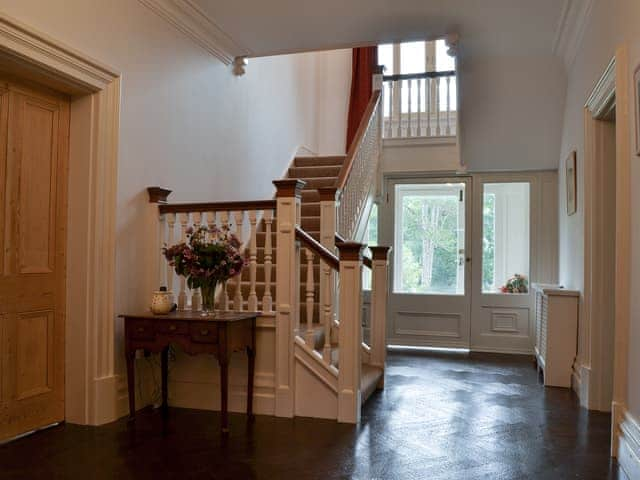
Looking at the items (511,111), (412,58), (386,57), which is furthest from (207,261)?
(412,58)

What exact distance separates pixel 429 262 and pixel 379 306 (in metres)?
2.29

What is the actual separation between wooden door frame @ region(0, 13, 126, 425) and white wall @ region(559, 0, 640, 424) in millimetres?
2999

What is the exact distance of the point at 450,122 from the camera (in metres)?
6.86

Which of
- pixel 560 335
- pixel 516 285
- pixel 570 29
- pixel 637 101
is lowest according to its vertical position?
pixel 560 335

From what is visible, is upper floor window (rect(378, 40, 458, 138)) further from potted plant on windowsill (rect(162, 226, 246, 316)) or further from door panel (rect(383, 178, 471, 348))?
potted plant on windowsill (rect(162, 226, 246, 316))

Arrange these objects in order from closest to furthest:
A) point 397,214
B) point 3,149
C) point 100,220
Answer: point 3,149 < point 100,220 < point 397,214

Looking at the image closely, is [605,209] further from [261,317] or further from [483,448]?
[261,317]

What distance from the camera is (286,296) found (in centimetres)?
346

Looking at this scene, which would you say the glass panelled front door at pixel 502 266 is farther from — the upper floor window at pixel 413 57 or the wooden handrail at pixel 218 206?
the wooden handrail at pixel 218 206

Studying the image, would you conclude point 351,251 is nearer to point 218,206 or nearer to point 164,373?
point 218,206

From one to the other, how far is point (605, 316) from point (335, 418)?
1.98m

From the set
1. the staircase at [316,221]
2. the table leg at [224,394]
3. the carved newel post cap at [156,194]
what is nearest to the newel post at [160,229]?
the carved newel post cap at [156,194]

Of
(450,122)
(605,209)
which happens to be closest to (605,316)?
(605,209)

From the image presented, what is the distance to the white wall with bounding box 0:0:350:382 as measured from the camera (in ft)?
10.7
